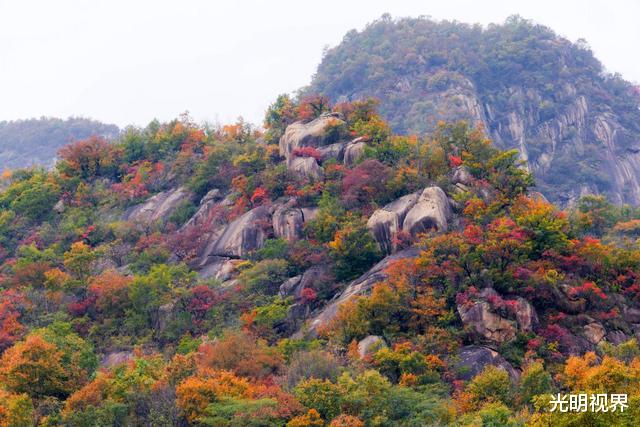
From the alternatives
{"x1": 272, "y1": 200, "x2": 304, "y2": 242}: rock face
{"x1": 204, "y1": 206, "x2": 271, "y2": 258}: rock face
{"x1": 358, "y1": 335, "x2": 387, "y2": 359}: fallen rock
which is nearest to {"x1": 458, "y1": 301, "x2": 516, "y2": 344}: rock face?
{"x1": 358, "y1": 335, "x2": 387, "y2": 359}: fallen rock

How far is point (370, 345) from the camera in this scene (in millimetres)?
32125

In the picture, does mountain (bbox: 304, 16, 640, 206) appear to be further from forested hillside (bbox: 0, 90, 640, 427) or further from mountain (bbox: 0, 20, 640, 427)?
forested hillside (bbox: 0, 90, 640, 427)

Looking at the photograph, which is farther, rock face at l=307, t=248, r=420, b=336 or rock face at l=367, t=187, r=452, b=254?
rock face at l=367, t=187, r=452, b=254

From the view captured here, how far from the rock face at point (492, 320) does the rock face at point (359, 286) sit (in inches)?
167

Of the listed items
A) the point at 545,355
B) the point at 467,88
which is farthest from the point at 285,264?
the point at 467,88

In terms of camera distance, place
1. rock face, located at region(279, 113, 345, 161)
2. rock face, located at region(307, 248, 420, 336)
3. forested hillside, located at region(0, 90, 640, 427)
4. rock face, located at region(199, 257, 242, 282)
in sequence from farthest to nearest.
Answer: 1. rock face, located at region(279, 113, 345, 161)
2. rock face, located at region(199, 257, 242, 282)
3. rock face, located at region(307, 248, 420, 336)
4. forested hillside, located at region(0, 90, 640, 427)

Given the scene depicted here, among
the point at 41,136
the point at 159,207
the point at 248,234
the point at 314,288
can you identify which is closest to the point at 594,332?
the point at 314,288

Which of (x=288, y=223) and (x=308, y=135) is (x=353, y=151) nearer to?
(x=308, y=135)

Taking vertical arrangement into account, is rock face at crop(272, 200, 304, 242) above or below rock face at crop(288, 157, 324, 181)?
below

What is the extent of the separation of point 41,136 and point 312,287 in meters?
86.9

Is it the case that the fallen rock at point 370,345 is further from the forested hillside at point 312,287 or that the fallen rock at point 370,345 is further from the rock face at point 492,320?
the rock face at point 492,320

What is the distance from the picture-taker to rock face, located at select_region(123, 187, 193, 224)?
48.0 meters

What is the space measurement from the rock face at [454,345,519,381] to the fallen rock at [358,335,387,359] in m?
2.77

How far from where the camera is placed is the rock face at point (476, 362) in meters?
30.6
